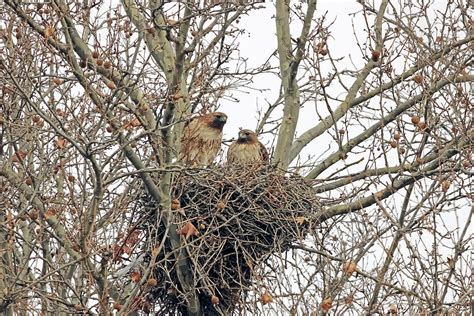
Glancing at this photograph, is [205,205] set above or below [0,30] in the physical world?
below

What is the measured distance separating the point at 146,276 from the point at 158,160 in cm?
104

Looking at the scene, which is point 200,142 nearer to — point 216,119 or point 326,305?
point 216,119

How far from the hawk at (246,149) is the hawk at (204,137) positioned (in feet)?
0.63

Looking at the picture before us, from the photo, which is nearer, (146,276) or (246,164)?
(146,276)

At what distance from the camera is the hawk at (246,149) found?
35.0 feet

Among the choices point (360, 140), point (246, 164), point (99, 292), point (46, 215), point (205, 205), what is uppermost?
point (360, 140)

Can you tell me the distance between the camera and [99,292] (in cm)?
803

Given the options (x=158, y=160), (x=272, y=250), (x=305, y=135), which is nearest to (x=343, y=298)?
(x=272, y=250)

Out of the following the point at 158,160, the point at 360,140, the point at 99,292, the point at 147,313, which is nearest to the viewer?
the point at 99,292

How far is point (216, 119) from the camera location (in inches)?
428

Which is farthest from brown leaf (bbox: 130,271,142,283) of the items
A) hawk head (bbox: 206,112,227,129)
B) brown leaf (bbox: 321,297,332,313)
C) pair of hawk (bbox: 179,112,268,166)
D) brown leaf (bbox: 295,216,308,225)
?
hawk head (bbox: 206,112,227,129)

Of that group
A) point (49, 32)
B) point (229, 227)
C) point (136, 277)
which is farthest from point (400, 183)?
point (49, 32)

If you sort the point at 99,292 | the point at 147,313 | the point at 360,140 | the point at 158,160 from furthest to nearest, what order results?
the point at 360,140 < the point at 147,313 < the point at 158,160 < the point at 99,292

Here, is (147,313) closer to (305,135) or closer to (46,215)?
(46,215)
